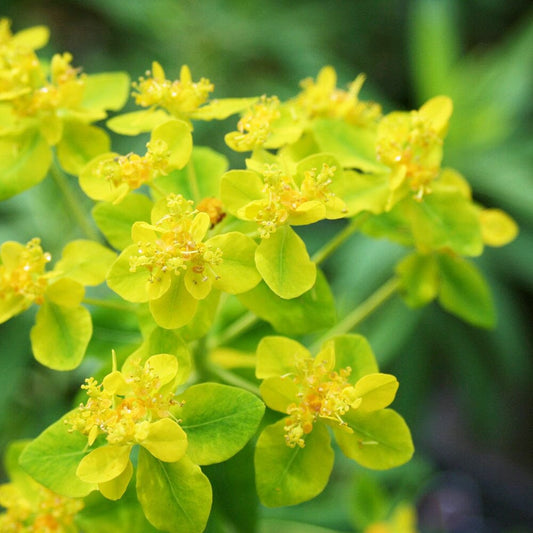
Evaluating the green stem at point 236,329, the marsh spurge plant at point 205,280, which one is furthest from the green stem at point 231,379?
the green stem at point 236,329

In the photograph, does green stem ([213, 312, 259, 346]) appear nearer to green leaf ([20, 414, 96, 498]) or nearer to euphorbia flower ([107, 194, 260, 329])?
euphorbia flower ([107, 194, 260, 329])

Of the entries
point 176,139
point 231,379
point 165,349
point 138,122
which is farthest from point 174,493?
point 138,122

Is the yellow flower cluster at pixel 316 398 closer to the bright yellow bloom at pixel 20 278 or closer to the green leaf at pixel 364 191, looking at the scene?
the green leaf at pixel 364 191

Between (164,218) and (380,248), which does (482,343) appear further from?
(164,218)

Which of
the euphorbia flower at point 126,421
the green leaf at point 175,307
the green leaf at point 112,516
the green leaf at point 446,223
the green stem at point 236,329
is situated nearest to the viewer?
the euphorbia flower at point 126,421

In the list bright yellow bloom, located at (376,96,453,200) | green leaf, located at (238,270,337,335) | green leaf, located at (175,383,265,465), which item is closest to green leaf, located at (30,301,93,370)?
green leaf, located at (175,383,265,465)

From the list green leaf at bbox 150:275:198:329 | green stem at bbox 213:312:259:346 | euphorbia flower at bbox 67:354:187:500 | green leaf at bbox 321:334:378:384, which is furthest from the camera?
green stem at bbox 213:312:259:346
